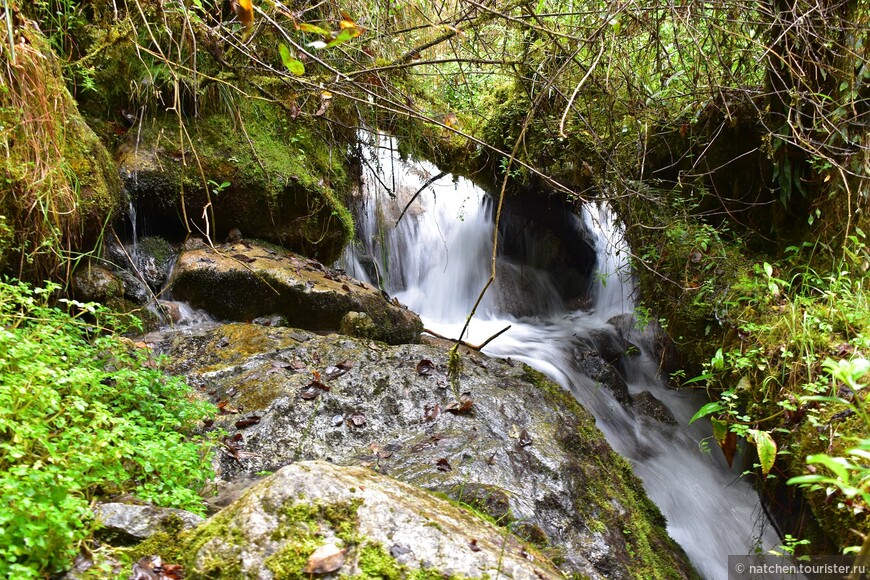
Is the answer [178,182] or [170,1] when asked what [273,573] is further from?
[178,182]

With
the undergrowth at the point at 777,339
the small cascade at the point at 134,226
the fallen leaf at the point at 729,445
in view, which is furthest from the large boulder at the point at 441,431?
the small cascade at the point at 134,226

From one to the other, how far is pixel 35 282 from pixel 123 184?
5.69 ft

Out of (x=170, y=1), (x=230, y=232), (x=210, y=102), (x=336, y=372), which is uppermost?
(x=170, y=1)

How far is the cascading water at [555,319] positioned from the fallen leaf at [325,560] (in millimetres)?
3395

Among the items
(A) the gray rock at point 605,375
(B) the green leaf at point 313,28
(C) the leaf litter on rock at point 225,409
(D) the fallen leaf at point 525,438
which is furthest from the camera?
(A) the gray rock at point 605,375

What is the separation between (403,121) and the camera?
6766 mm

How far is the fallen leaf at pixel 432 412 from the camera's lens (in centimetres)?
364

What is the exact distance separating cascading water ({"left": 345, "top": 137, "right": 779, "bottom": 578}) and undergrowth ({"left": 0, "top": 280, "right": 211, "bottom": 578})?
2.98 meters

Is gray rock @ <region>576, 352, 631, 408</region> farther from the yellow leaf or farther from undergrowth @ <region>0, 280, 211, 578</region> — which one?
the yellow leaf

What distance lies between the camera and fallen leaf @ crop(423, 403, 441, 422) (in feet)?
11.9

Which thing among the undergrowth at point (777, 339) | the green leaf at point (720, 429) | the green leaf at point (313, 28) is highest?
the green leaf at point (313, 28)

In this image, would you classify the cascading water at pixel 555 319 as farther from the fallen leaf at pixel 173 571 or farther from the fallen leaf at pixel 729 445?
the fallen leaf at pixel 173 571

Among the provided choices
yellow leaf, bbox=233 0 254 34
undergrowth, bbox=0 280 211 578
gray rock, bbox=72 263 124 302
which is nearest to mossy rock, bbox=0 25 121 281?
gray rock, bbox=72 263 124 302

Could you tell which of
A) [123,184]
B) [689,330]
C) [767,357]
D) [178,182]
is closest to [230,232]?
[178,182]
